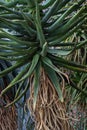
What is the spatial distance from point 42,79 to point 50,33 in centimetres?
20

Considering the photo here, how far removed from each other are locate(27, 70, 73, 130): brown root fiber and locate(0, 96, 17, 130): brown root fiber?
262mm

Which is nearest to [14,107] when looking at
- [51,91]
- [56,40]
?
[51,91]

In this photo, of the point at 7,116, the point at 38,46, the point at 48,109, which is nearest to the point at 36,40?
the point at 38,46

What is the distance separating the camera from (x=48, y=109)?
1.38 m

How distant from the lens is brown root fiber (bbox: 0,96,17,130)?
163 cm

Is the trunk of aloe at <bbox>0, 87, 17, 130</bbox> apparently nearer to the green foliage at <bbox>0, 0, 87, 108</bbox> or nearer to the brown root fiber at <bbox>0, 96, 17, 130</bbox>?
the brown root fiber at <bbox>0, 96, 17, 130</bbox>

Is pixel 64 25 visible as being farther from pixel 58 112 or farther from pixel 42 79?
pixel 58 112

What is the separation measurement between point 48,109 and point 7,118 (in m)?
0.35

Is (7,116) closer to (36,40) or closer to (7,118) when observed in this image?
(7,118)

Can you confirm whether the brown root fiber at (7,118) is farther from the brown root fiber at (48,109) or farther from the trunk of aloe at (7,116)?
the brown root fiber at (48,109)

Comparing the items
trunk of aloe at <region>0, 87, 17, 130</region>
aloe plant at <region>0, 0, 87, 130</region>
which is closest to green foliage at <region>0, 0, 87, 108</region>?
aloe plant at <region>0, 0, 87, 130</region>

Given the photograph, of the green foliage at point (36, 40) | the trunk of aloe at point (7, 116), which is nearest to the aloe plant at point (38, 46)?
the green foliage at point (36, 40)

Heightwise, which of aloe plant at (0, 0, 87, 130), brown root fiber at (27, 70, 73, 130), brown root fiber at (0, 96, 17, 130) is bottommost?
brown root fiber at (0, 96, 17, 130)

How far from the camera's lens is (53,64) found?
1408mm
